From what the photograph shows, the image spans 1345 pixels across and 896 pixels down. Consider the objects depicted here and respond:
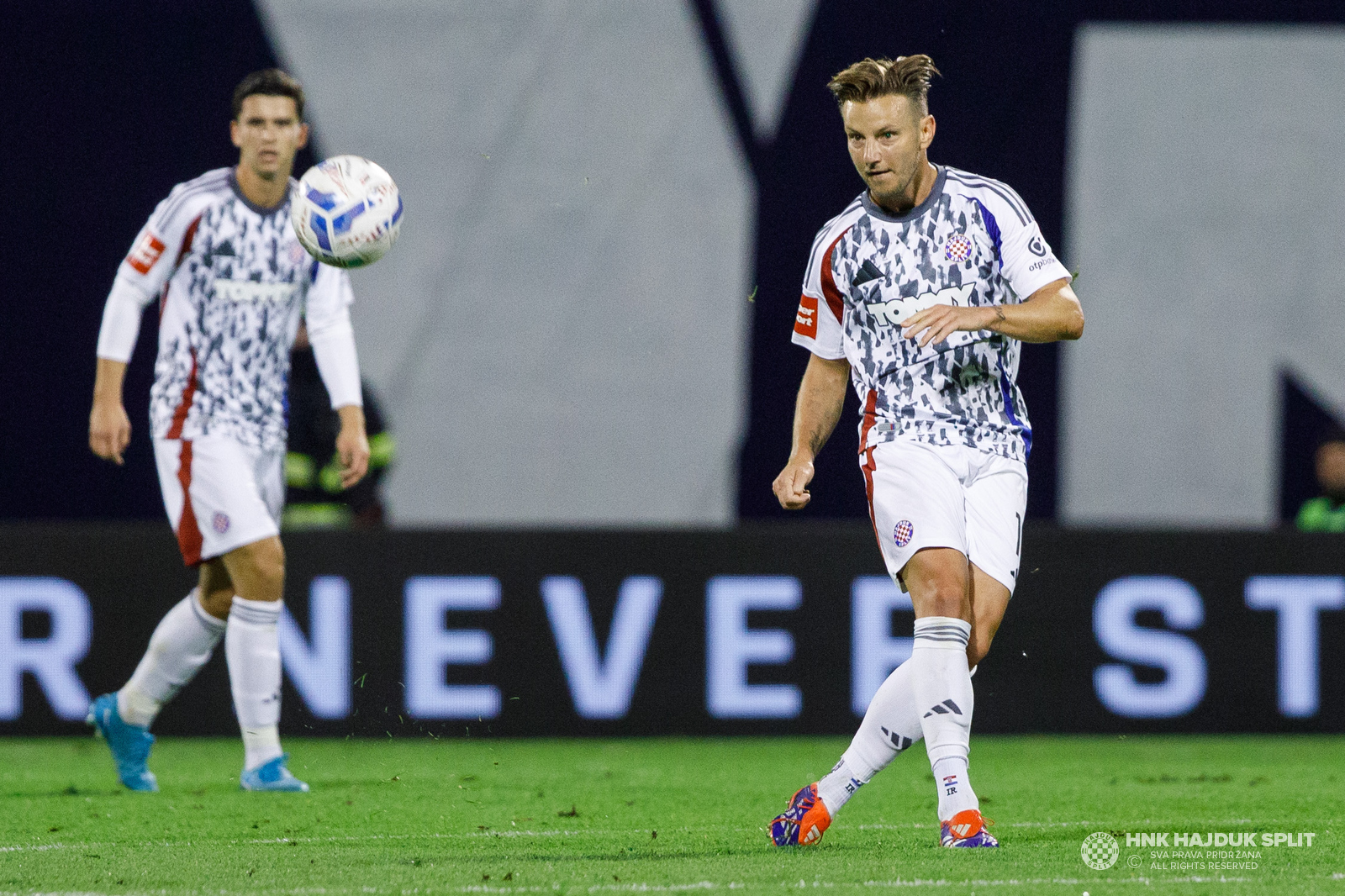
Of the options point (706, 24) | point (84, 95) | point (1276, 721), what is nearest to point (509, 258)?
point (706, 24)

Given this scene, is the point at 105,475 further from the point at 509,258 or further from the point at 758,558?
the point at 758,558

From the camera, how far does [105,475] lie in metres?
9.61

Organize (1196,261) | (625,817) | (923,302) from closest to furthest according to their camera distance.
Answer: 1. (923,302)
2. (625,817)
3. (1196,261)

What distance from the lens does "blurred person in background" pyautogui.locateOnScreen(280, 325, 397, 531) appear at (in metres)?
9.48

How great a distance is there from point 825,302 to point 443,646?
11.3 ft

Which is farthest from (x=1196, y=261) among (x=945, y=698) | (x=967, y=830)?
(x=967, y=830)

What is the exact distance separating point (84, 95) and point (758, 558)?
4353 millimetres

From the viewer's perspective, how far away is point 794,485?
15.3 ft

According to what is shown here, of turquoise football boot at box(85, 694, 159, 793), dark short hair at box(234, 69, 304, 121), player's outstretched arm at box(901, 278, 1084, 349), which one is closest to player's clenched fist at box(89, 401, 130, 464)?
turquoise football boot at box(85, 694, 159, 793)

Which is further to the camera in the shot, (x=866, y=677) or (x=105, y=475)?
(x=105, y=475)

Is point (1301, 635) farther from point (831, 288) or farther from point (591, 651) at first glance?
point (831, 288)

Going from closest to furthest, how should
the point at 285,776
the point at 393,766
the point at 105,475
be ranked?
the point at 285,776 < the point at 393,766 < the point at 105,475

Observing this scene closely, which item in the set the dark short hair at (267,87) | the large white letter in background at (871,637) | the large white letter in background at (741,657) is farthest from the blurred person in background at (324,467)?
the dark short hair at (267,87)

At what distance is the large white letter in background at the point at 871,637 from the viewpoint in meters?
7.87
